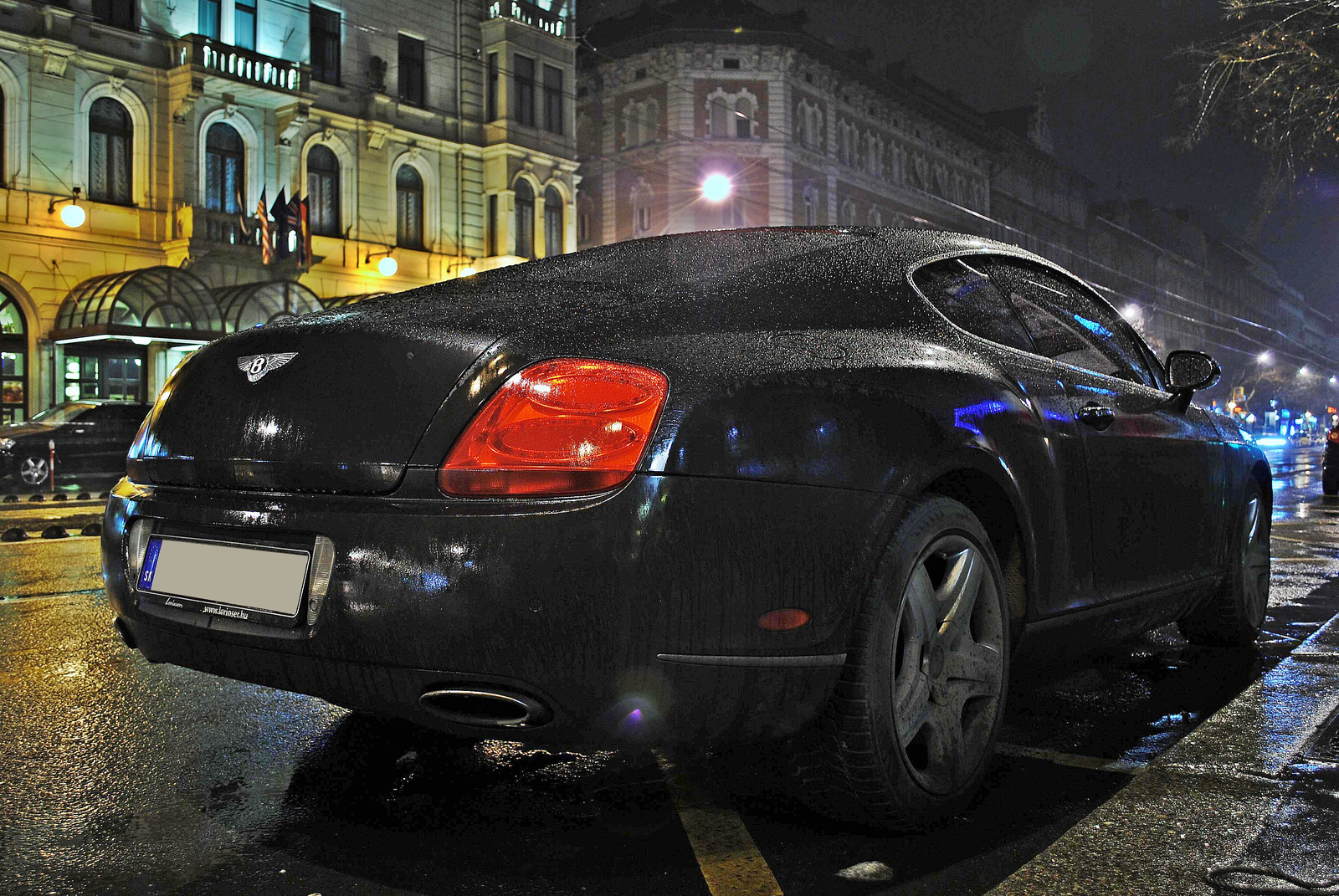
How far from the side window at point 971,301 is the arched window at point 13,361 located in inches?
892

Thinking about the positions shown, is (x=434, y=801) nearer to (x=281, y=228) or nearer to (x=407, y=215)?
(x=281, y=228)

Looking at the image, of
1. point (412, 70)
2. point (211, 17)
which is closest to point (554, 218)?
point (412, 70)

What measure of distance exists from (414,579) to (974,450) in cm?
132

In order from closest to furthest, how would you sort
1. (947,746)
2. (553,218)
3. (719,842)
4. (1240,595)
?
(719,842) < (947,746) < (1240,595) < (553,218)

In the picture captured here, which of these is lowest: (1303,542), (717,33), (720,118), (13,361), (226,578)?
(1303,542)

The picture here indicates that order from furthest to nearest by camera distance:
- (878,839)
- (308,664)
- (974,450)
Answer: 1. (974,450)
2. (878,839)
3. (308,664)

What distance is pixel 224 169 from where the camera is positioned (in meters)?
25.0

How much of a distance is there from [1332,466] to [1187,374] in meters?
15.5

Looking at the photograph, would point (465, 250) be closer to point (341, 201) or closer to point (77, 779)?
point (341, 201)

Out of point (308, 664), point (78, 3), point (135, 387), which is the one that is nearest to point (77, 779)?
point (308, 664)

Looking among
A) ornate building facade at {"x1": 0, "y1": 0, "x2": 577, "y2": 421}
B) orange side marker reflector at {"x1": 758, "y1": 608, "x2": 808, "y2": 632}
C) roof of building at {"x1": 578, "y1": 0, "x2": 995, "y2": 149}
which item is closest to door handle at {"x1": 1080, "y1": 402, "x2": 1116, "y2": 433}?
orange side marker reflector at {"x1": 758, "y1": 608, "x2": 808, "y2": 632}

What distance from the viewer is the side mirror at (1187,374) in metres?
4.08

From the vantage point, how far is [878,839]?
99.4 inches

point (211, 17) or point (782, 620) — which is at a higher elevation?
point (211, 17)
